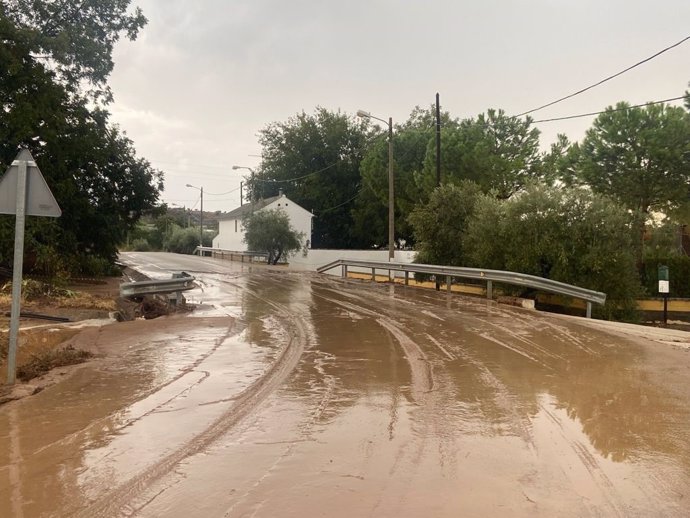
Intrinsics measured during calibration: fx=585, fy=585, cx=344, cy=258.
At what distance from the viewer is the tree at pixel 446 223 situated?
76.6 ft

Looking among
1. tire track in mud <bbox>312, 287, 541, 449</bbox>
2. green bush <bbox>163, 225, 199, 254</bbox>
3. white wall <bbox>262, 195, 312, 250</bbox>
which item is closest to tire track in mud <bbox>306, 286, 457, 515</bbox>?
tire track in mud <bbox>312, 287, 541, 449</bbox>

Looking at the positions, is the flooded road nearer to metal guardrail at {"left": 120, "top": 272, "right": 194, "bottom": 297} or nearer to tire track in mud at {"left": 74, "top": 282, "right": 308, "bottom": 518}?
tire track in mud at {"left": 74, "top": 282, "right": 308, "bottom": 518}

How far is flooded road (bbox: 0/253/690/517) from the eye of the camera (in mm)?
3910

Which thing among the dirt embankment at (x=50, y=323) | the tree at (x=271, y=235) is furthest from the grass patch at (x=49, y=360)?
the tree at (x=271, y=235)

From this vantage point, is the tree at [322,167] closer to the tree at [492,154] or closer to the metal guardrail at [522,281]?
the tree at [492,154]

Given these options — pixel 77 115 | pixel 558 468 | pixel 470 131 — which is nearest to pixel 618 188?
pixel 470 131

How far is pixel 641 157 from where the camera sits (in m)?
32.2

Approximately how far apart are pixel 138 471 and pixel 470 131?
38.3m

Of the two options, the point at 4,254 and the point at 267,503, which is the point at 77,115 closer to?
the point at 4,254

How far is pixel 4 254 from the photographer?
57.0 feet

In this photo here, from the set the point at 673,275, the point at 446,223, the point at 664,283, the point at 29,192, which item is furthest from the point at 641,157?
the point at 29,192

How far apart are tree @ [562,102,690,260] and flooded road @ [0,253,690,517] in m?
25.2

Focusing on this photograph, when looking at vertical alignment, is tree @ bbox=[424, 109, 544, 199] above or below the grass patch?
above

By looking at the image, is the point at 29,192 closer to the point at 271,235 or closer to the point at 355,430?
the point at 355,430
